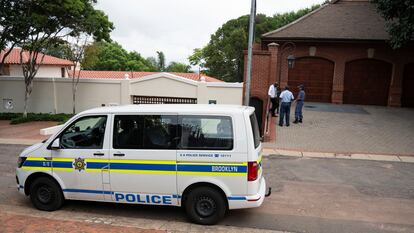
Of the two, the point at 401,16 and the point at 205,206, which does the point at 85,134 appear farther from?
the point at 401,16

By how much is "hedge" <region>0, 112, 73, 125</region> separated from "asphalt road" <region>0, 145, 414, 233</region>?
31.2ft

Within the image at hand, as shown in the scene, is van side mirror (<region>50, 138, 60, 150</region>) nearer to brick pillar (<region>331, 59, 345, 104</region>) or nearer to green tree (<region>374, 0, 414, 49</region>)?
green tree (<region>374, 0, 414, 49</region>)

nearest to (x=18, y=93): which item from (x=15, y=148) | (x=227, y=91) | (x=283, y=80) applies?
(x=15, y=148)

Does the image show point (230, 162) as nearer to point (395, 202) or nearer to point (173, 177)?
point (173, 177)

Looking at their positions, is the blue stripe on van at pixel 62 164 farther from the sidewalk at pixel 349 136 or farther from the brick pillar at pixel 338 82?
the brick pillar at pixel 338 82

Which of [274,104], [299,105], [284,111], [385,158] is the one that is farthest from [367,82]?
[385,158]

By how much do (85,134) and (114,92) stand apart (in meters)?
13.8

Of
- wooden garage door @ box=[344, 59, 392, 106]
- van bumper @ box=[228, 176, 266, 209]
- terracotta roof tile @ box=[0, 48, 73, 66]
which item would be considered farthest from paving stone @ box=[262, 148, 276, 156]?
terracotta roof tile @ box=[0, 48, 73, 66]

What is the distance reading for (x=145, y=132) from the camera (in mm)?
6184

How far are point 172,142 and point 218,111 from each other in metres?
0.94

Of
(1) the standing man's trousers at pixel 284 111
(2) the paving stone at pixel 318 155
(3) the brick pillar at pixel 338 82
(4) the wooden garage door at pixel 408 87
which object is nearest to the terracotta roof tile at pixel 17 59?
(1) the standing man's trousers at pixel 284 111

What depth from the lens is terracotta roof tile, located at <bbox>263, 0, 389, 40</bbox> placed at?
22797 millimetres

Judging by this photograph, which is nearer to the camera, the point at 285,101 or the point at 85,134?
the point at 85,134

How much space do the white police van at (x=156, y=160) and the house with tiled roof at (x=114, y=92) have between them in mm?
11734
